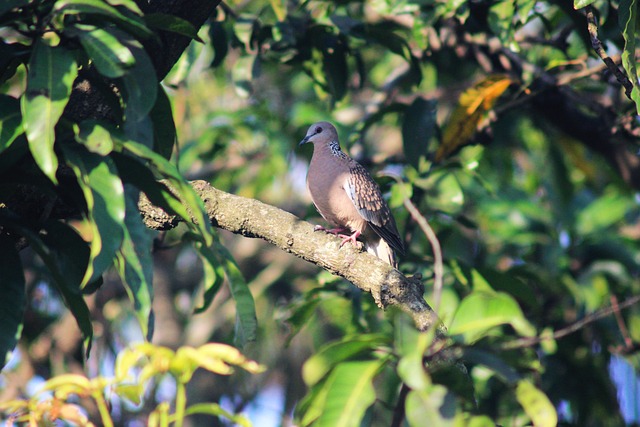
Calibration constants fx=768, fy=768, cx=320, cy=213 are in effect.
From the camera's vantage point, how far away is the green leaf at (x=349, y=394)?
1.83 metres

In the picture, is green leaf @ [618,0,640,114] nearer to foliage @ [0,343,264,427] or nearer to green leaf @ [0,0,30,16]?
foliage @ [0,343,264,427]

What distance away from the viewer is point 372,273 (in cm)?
274

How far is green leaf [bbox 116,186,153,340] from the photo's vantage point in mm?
1960

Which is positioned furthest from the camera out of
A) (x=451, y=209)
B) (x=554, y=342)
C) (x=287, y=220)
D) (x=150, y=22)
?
(x=554, y=342)

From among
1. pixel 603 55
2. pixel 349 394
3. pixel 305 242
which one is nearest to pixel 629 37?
pixel 603 55

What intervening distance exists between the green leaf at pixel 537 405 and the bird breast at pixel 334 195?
2.46 m

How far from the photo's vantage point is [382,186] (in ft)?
14.2

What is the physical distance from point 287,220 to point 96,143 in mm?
1093

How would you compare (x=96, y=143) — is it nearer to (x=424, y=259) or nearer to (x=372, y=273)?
(x=372, y=273)

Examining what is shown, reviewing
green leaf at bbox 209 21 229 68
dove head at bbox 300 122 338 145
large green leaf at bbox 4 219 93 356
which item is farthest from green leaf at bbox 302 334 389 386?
dove head at bbox 300 122 338 145

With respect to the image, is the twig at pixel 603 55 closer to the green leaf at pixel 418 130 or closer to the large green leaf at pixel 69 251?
the green leaf at pixel 418 130

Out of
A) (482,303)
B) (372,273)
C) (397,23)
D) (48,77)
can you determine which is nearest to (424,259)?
(482,303)

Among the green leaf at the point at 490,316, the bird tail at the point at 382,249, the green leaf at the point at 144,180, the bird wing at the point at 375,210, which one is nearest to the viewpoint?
the green leaf at the point at 490,316

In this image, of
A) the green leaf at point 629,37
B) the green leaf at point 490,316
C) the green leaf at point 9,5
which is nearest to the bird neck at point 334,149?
the green leaf at point 490,316
